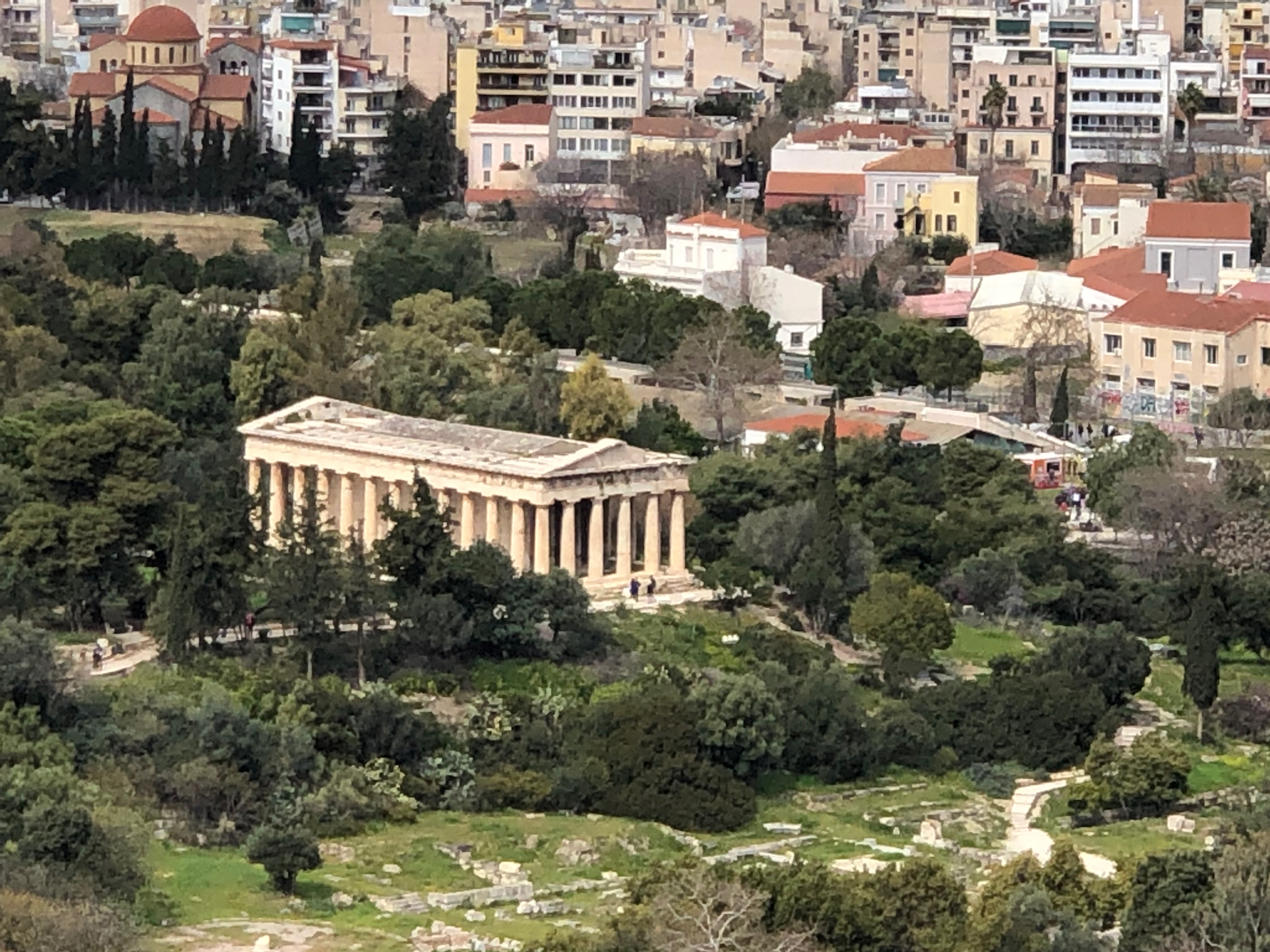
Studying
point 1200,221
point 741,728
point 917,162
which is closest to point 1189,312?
point 1200,221

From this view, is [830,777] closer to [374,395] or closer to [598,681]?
[598,681]

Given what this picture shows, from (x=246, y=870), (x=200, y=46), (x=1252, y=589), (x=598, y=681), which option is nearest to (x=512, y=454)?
(x=598, y=681)


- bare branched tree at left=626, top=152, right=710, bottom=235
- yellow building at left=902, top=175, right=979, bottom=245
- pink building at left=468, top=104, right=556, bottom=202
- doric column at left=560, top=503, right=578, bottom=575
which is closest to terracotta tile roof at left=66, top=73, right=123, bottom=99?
pink building at left=468, top=104, right=556, bottom=202

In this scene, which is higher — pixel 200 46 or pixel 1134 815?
pixel 200 46

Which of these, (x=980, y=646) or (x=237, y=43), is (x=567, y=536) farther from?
(x=237, y=43)

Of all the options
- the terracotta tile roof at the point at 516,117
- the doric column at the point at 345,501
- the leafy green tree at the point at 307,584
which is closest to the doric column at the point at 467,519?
the doric column at the point at 345,501

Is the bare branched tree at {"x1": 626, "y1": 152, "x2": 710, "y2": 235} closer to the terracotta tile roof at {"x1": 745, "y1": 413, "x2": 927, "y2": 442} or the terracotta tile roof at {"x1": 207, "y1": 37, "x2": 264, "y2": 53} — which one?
the terracotta tile roof at {"x1": 207, "y1": 37, "x2": 264, "y2": 53}
